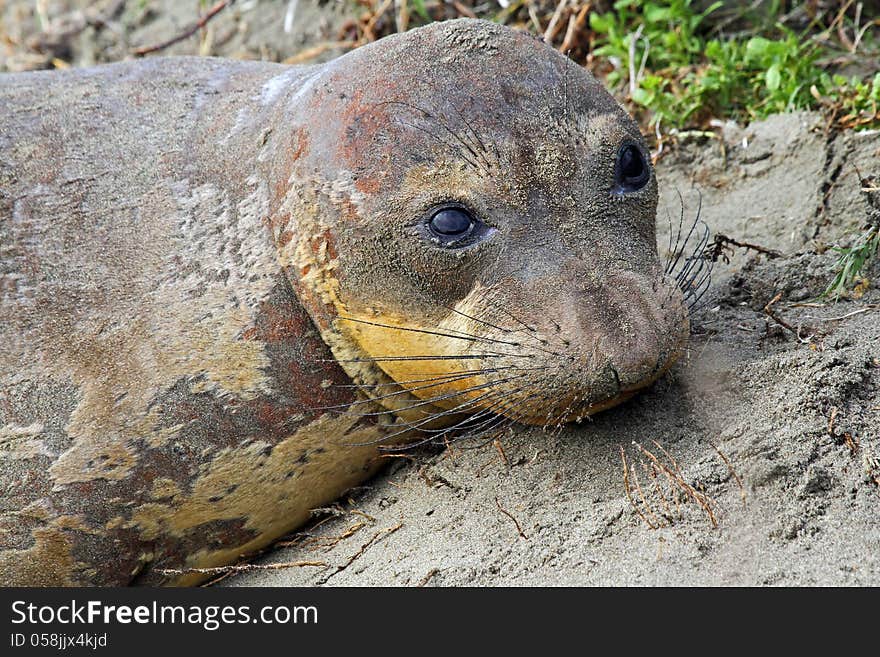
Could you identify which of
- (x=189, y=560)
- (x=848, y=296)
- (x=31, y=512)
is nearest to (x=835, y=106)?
(x=848, y=296)

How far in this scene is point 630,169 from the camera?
2.95m

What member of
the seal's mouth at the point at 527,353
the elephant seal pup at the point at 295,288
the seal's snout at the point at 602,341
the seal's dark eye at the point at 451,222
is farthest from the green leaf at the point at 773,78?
the seal's dark eye at the point at 451,222

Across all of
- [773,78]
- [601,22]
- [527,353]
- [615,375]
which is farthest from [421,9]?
[615,375]

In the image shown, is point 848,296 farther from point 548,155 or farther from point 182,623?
point 182,623

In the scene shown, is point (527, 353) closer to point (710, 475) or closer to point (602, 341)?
point (602, 341)

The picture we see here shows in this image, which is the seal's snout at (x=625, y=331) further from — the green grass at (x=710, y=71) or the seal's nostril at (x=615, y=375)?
the green grass at (x=710, y=71)

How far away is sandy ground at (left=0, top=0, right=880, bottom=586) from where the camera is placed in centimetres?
247

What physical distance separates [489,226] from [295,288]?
22.9 inches

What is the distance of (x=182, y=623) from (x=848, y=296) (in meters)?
2.03

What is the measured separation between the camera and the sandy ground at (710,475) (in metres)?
2.47

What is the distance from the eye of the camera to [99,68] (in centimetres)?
355

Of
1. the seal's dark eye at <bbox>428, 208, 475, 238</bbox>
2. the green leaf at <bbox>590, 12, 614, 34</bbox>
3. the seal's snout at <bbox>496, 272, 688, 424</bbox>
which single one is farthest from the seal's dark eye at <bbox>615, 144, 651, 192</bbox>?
the green leaf at <bbox>590, 12, 614, 34</bbox>

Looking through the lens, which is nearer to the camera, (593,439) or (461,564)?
(461,564)

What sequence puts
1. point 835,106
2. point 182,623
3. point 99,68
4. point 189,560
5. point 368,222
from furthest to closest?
point 835,106 < point 99,68 < point 189,560 < point 368,222 < point 182,623
